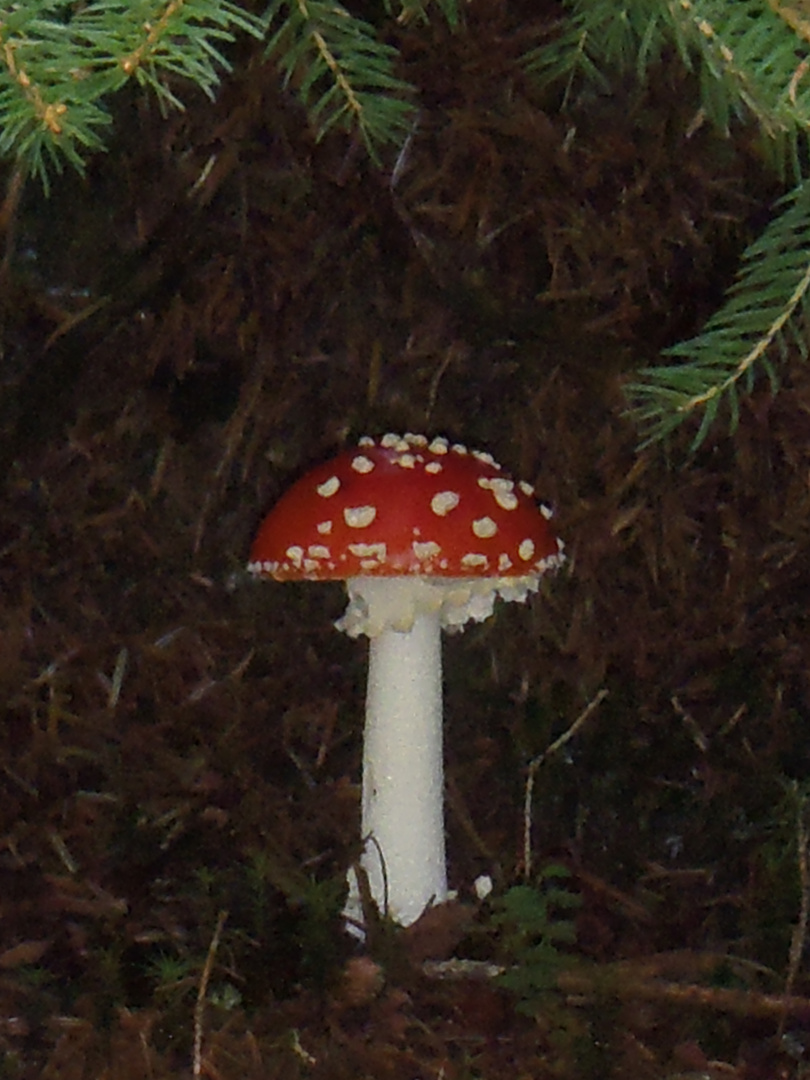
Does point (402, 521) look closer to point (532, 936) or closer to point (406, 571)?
point (406, 571)

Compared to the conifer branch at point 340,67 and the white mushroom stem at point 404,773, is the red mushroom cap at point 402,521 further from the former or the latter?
the conifer branch at point 340,67

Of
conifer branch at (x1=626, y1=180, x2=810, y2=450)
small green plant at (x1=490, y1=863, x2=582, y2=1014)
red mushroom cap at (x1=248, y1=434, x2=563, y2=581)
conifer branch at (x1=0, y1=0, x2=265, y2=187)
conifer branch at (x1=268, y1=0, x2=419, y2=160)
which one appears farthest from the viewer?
small green plant at (x1=490, y1=863, x2=582, y2=1014)

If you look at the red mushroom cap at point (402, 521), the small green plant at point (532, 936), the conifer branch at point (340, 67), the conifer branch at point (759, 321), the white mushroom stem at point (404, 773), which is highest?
the conifer branch at point (340, 67)

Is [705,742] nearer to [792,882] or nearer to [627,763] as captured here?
[627,763]

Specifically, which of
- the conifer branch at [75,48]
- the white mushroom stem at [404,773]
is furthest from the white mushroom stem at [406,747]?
the conifer branch at [75,48]

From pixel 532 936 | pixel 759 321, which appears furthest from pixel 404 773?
pixel 759 321

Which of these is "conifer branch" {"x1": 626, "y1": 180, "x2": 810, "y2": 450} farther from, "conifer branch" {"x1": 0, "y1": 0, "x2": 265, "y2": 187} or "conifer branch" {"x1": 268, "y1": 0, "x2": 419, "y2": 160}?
"conifer branch" {"x1": 0, "y1": 0, "x2": 265, "y2": 187}

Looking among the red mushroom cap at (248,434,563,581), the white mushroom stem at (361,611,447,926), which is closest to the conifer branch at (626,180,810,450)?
the red mushroom cap at (248,434,563,581)
